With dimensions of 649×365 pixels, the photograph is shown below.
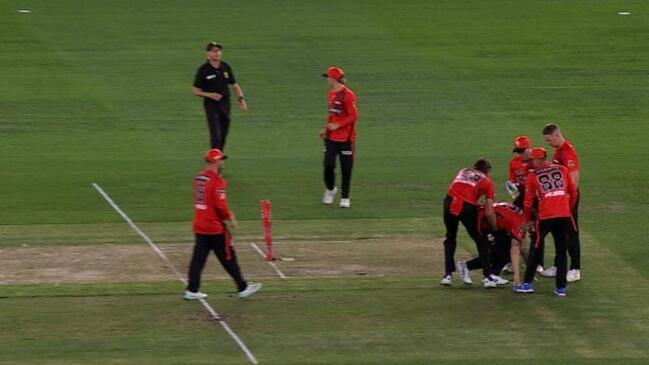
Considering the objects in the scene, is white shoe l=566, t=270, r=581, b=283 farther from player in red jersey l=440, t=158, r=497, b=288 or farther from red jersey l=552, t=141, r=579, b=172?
red jersey l=552, t=141, r=579, b=172

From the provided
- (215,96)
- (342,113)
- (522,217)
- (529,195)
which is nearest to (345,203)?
(342,113)

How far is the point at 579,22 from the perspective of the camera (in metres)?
36.1

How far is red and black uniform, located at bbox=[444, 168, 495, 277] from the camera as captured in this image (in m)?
17.8

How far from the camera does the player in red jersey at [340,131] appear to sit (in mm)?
22078

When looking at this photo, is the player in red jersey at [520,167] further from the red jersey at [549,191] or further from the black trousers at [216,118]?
the black trousers at [216,118]

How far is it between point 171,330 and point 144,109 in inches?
Answer: 532

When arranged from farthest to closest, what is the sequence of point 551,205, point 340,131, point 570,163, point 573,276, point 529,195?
point 340,131
point 573,276
point 570,163
point 529,195
point 551,205

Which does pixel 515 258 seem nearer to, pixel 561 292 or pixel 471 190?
pixel 561 292

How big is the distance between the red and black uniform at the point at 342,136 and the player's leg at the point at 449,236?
4.38m


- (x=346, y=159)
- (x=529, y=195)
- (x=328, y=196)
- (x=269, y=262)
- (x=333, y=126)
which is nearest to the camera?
(x=529, y=195)

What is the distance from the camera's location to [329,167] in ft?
73.7

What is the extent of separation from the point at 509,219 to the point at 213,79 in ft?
23.6

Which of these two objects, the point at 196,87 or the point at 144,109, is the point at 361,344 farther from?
the point at 144,109

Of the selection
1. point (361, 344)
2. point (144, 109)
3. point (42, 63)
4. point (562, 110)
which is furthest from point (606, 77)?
point (361, 344)
